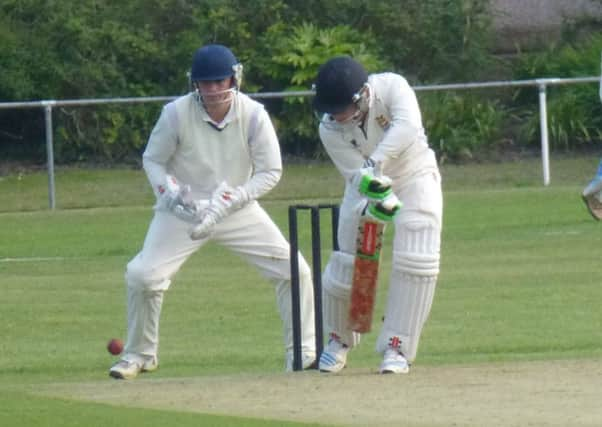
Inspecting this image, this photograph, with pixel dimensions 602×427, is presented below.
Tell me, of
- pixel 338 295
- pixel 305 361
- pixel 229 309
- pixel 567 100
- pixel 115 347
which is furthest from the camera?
pixel 567 100

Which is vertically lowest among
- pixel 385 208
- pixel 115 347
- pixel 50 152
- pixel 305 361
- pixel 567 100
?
pixel 50 152

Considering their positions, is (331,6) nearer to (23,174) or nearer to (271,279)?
(23,174)

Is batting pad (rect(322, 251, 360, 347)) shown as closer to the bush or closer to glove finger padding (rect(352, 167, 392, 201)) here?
glove finger padding (rect(352, 167, 392, 201))

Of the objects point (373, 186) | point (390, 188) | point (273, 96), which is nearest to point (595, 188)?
point (390, 188)

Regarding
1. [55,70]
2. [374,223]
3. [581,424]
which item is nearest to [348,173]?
[374,223]

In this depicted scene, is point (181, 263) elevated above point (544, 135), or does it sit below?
above

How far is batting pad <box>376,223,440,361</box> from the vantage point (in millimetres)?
8281

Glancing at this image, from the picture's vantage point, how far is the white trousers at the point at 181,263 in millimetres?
9297

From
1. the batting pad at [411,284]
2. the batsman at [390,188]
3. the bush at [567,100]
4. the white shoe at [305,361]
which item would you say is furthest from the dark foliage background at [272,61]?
the batting pad at [411,284]

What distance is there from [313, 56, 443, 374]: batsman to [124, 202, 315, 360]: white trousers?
0.82m

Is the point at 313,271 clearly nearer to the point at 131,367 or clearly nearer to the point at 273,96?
the point at 131,367

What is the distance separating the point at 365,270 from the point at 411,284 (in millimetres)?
245

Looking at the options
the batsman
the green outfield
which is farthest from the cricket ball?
the batsman

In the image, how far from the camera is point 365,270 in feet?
27.5
